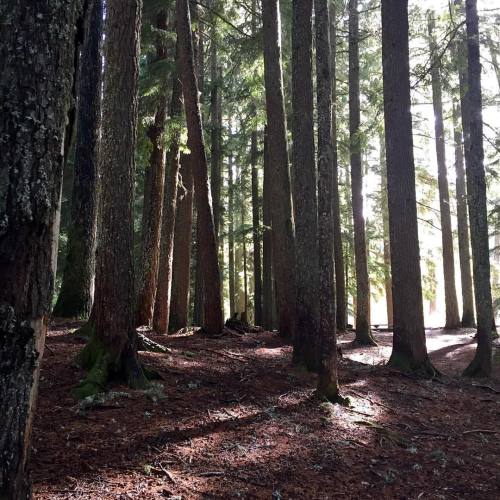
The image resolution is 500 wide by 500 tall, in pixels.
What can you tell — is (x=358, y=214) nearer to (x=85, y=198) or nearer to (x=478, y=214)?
(x=478, y=214)

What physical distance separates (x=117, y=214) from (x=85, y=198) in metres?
3.99

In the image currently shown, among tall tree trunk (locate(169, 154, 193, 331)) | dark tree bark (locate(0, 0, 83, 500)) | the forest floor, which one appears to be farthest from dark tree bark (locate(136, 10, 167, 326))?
dark tree bark (locate(0, 0, 83, 500))

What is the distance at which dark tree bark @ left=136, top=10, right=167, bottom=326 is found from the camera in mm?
11289

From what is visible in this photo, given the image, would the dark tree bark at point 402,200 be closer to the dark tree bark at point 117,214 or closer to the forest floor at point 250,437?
the forest floor at point 250,437

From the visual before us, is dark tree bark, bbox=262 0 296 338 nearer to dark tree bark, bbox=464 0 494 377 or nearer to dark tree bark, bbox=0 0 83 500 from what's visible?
dark tree bark, bbox=464 0 494 377

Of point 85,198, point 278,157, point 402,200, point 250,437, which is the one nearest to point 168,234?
point 85,198

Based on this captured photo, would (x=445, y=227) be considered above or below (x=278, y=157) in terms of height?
below

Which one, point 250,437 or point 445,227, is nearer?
point 250,437

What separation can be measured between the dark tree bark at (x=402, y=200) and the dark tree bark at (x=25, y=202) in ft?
29.7

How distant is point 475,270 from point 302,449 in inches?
293

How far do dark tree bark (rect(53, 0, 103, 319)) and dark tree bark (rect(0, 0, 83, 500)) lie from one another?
7.72m

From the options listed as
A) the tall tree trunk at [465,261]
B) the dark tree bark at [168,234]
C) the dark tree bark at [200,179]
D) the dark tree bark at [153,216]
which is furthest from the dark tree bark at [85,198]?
the tall tree trunk at [465,261]

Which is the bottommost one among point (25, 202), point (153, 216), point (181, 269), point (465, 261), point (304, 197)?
point (25, 202)

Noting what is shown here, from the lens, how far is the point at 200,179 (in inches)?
430
